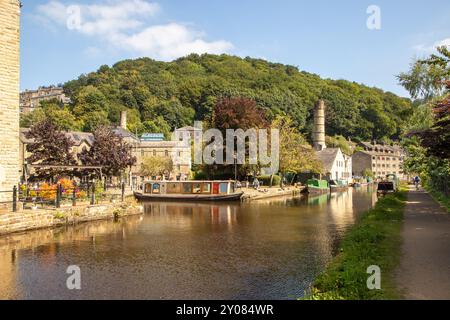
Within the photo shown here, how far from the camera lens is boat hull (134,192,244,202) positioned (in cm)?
4366

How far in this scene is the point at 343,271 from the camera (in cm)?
1044

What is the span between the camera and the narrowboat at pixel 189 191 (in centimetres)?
4415

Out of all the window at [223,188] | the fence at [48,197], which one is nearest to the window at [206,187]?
the window at [223,188]

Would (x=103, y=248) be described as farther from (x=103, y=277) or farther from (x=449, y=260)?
(x=449, y=260)

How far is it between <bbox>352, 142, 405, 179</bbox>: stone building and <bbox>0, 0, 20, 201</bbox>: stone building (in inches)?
3847

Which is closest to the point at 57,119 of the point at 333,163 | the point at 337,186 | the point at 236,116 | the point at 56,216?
the point at 236,116

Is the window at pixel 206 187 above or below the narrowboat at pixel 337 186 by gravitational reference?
above

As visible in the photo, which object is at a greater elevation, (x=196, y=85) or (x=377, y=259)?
(x=196, y=85)

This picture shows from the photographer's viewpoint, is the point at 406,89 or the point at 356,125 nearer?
the point at 406,89

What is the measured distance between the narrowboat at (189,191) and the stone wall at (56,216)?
1544 cm

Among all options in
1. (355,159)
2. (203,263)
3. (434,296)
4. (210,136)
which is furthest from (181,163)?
(434,296)

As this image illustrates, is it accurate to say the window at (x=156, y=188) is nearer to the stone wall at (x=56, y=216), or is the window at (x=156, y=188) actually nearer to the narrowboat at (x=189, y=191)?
the narrowboat at (x=189, y=191)

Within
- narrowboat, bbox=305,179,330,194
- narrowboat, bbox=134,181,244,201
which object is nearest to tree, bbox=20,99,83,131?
narrowboat, bbox=134,181,244,201
